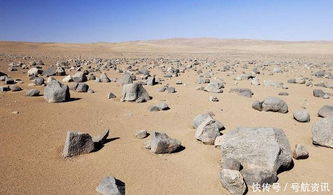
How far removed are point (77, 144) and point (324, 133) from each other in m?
4.90

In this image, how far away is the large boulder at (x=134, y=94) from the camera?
925cm

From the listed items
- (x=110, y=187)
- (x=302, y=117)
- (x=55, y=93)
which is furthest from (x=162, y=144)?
(x=55, y=93)

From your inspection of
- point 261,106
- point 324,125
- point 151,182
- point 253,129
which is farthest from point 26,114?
point 324,125

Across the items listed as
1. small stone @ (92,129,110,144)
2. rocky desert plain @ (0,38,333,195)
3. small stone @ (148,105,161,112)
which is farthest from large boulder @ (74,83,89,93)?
small stone @ (92,129,110,144)

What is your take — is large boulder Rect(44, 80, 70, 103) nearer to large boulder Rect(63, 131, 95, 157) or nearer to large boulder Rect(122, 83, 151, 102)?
large boulder Rect(122, 83, 151, 102)

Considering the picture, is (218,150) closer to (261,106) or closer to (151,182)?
(151,182)

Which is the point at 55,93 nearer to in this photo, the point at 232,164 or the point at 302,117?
the point at 232,164

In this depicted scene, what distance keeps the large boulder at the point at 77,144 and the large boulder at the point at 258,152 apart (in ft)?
8.18

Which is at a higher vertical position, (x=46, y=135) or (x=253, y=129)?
(x=253, y=129)

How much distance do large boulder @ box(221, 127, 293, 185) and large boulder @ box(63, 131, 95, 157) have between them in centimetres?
249

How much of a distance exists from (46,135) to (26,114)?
5.56ft

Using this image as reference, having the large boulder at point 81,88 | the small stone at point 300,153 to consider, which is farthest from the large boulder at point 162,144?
the large boulder at point 81,88

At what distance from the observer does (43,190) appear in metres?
4.20

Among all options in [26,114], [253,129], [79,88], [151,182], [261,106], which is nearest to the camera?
[151,182]
